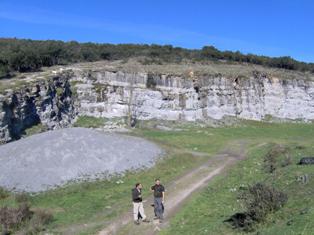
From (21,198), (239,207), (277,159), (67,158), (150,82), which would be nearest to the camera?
(239,207)

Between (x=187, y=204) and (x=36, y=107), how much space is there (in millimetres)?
29223

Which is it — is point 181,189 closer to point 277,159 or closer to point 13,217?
point 277,159

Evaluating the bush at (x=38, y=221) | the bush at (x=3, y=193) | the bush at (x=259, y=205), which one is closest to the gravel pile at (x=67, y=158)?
the bush at (x=3, y=193)

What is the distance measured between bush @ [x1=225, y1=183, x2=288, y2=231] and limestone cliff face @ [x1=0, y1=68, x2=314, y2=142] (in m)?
30.7

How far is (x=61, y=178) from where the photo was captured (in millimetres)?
29625

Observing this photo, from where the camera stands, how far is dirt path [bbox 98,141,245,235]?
2083 cm

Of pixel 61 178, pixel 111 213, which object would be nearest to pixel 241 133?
pixel 61 178

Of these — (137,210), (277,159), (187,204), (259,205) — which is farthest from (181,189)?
(259,205)

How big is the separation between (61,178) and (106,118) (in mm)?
26345

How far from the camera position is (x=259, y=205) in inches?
715

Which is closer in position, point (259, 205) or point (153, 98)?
point (259, 205)

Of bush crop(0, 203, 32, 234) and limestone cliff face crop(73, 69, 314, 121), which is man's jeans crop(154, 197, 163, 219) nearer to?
bush crop(0, 203, 32, 234)

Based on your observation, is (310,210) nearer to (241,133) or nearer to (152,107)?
(241,133)

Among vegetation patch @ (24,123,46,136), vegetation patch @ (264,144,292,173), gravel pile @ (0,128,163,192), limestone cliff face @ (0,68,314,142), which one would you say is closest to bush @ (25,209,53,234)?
gravel pile @ (0,128,163,192)
